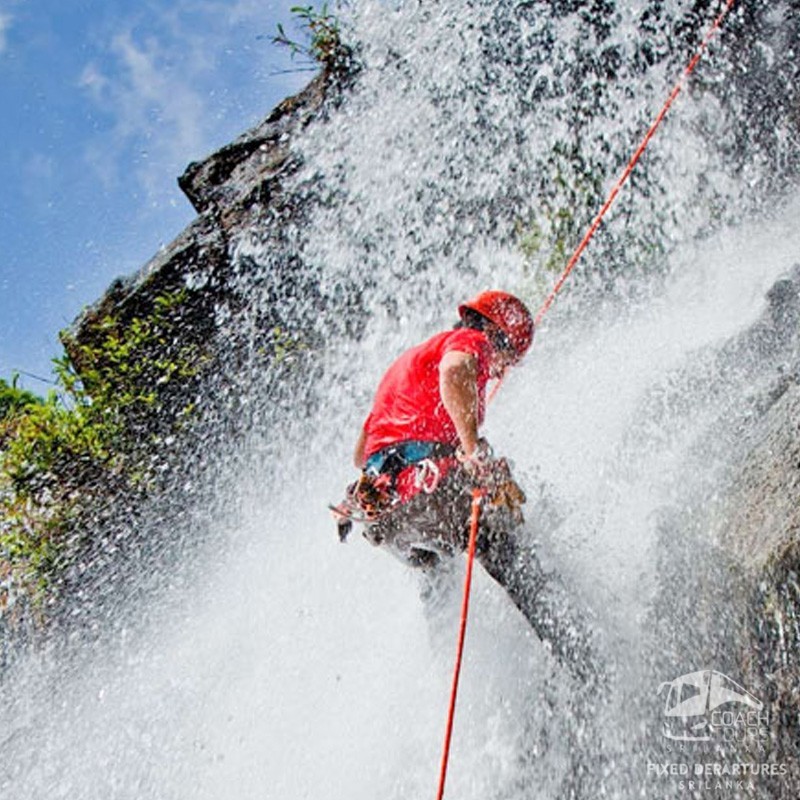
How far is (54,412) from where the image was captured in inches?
353

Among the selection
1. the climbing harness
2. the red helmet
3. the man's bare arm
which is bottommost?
the climbing harness

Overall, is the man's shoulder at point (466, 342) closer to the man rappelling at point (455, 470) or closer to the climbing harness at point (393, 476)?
the man rappelling at point (455, 470)

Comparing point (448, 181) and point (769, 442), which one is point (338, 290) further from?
point (769, 442)

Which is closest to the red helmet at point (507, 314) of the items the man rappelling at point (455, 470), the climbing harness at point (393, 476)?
the man rappelling at point (455, 470)

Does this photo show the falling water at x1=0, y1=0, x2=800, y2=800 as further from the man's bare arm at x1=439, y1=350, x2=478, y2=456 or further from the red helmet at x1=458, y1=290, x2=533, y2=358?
the red helmet at x1=458, y1=290, x2=533, y2=358

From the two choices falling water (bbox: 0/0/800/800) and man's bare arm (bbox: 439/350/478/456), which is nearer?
man's bare arm (bbox: 439/350/478/456)

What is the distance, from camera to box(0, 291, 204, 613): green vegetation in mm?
8258

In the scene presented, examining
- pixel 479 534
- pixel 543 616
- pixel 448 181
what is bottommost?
pixel 543 616

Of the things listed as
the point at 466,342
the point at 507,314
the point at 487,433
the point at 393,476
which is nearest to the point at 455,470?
the point at 393,476

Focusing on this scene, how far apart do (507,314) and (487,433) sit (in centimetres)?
316

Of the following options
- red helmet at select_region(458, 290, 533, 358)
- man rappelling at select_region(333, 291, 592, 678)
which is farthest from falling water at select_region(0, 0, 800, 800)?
red helmet at select_region(458, 290, 533, 358)

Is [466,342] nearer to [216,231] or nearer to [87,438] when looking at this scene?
[87,438]

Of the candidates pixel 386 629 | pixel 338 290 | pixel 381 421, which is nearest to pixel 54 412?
pixel 338 290

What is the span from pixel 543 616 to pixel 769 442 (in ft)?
4.70
